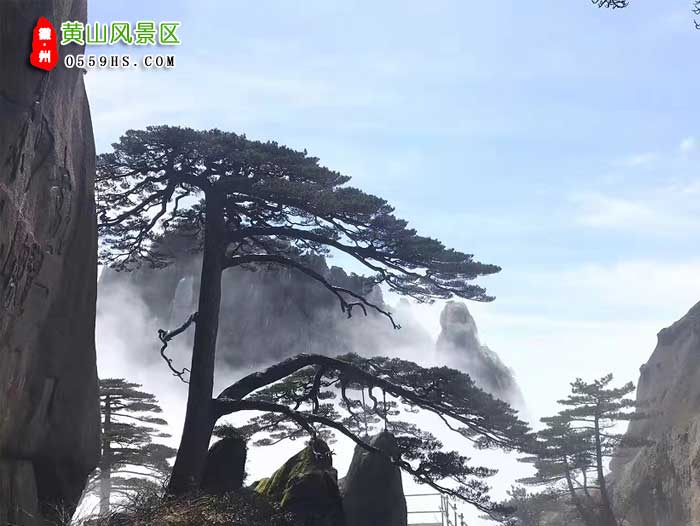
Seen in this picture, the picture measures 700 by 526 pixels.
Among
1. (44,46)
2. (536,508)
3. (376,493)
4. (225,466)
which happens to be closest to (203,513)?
(225,466)

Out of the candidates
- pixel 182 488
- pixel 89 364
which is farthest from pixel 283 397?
pixel 89 364

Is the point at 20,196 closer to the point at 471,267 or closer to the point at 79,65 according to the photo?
the point at 79,65

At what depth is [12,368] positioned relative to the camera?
27.7 feet

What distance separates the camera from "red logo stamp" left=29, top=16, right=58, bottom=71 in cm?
711

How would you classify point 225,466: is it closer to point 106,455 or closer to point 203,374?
point 203,374

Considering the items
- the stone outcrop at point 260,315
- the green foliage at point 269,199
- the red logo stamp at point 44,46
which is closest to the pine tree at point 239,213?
the green foliage at point 269,199

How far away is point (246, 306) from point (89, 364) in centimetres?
4366

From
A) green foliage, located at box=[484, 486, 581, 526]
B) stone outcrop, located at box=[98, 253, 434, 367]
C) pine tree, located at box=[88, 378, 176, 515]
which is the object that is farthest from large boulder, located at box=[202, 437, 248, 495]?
stone outcrop, located at box=[98, 253, 434, 367]

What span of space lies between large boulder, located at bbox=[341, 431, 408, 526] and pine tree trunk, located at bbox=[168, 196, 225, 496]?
331cm

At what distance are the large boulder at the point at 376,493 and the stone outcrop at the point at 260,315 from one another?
35874mm

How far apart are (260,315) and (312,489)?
42.1 m

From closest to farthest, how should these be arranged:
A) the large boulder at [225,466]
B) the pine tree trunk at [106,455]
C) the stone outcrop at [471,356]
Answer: the large boulder at [225,466] → the pine tree trunk at [106,455] → the stone outcrop at [471,356]

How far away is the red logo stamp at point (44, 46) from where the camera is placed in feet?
23.3

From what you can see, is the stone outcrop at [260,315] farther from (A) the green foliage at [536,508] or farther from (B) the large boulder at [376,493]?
(B) the large boulder at [376,493]
